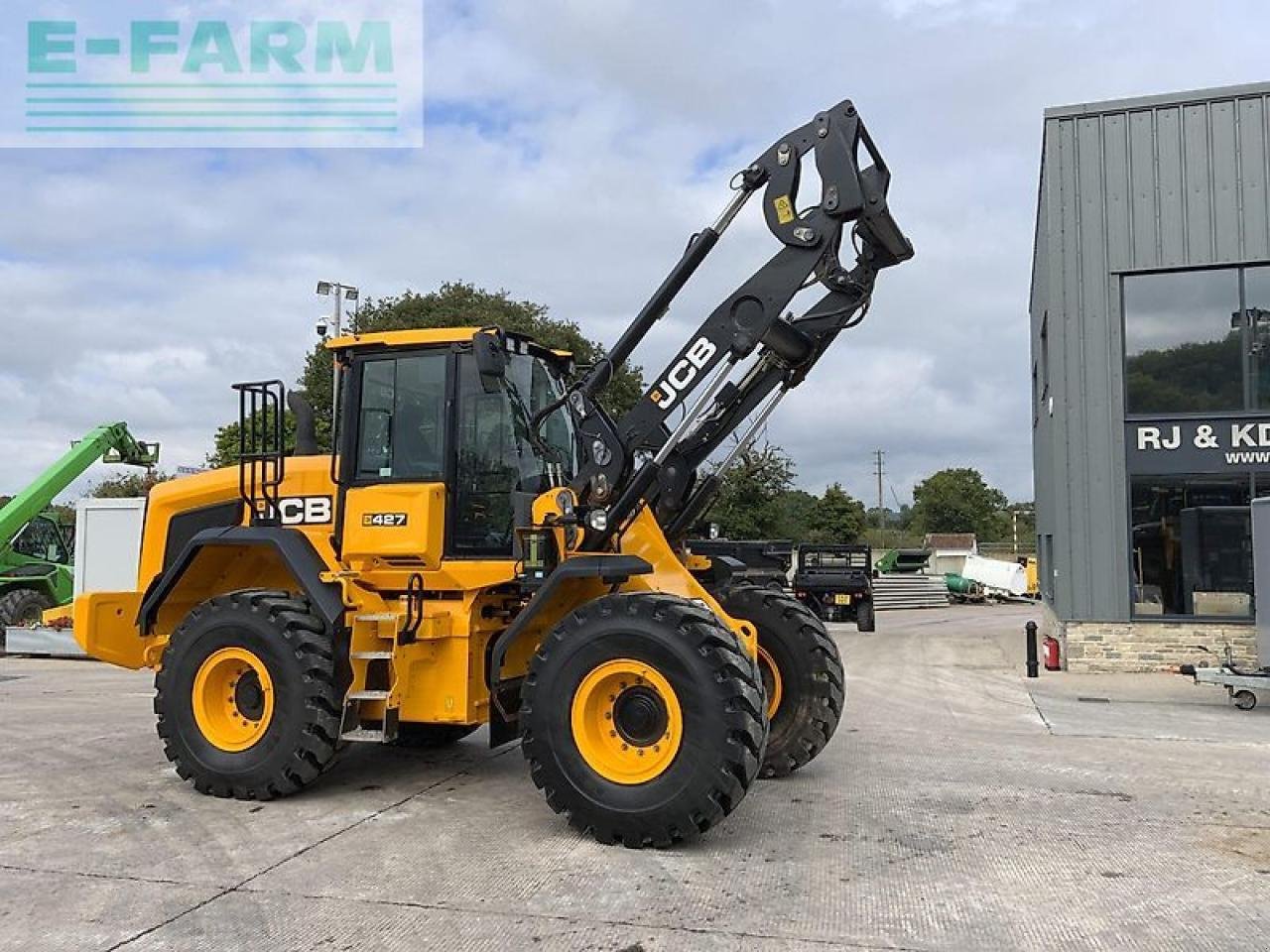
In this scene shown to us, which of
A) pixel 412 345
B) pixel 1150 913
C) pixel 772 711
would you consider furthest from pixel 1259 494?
pixel 412 345

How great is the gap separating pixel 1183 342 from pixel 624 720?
39.5 ft

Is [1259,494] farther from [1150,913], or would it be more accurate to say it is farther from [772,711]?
[1150,913]

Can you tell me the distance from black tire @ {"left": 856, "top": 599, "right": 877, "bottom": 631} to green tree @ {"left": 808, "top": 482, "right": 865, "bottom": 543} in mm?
27161

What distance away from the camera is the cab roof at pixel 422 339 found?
22.7 ft

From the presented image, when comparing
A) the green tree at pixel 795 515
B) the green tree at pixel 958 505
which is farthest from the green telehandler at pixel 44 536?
the green tree at pixel 958 505

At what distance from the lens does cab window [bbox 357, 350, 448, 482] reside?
695 centimetres

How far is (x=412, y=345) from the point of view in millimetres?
7059

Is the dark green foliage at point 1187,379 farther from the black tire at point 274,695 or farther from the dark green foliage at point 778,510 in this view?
the dark green foliage at point 778,510

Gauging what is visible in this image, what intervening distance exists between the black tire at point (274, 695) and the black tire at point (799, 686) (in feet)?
9.68

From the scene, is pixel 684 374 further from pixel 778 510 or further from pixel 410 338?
pixel 778 510

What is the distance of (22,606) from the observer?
19.4 meters

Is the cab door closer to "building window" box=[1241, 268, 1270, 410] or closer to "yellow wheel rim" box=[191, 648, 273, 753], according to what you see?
"yellow wheel rim" box=[191, 648, 273, 753]

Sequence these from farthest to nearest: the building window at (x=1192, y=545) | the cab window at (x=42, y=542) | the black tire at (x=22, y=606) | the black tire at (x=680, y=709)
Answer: the cab window at (x=42, y=542) < the black tire at (x=22, y=606) < the building window at (x=1192, y=545) < the black tire at (x=680, y=709)

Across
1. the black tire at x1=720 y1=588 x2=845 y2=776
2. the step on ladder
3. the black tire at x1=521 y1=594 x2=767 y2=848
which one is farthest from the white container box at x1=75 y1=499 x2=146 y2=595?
the black tire at x1=521 y1=594 x2=767 y2=848
